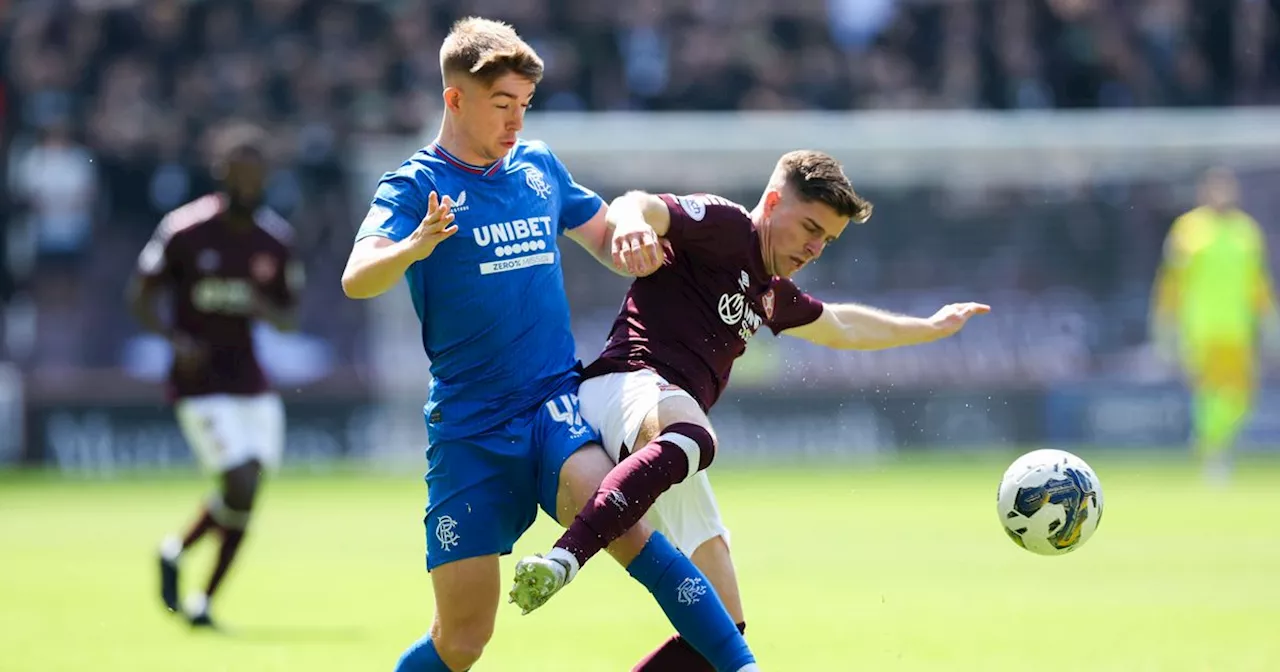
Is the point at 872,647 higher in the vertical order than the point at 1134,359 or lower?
lower

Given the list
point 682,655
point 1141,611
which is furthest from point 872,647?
point 682,655

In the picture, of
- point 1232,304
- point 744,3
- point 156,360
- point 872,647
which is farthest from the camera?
point 744,3

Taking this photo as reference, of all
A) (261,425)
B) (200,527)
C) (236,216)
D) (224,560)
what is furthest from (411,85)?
(224,560)

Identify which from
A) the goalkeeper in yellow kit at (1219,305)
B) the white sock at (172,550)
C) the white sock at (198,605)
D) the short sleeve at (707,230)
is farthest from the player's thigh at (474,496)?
the goalkeeper in yellow kit at (1219,305)

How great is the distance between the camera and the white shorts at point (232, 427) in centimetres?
1078

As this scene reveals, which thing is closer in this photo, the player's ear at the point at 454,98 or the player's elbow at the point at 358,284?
the player's elbow at the point at 358,284

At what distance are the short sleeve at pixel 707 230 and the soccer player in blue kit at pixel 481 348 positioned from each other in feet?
1.51

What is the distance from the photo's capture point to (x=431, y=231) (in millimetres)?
5422

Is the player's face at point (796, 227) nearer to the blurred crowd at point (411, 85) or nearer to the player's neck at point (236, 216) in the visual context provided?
the player's neck at point (236, 216)

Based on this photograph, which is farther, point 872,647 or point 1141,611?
point 1141,611

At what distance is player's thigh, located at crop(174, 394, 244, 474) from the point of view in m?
10.8

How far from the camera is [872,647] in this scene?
28.9 feet

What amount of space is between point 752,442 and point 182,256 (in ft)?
35.8

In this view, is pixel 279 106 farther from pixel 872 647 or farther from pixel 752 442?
pixel 872 647
